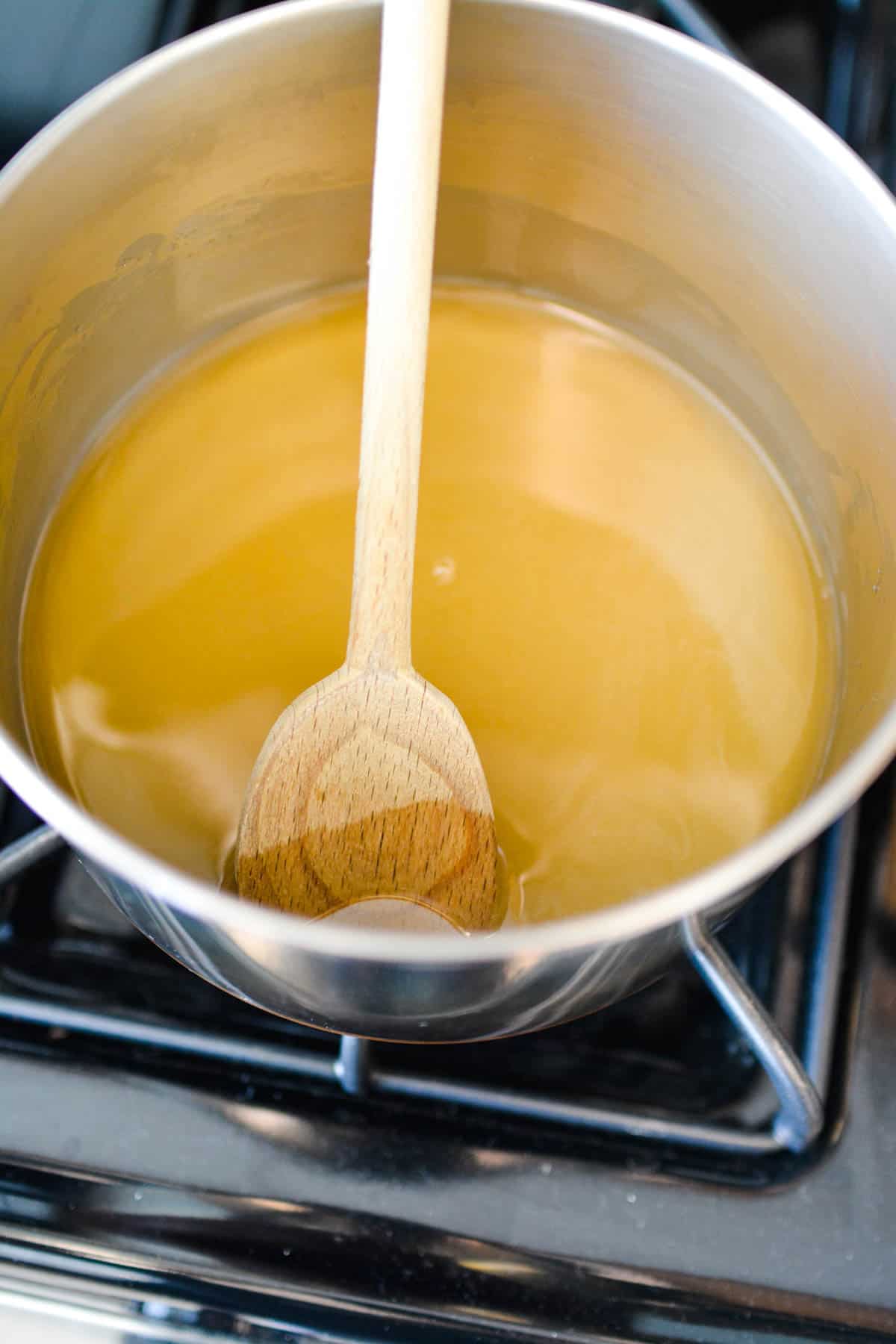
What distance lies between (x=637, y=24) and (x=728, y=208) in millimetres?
110

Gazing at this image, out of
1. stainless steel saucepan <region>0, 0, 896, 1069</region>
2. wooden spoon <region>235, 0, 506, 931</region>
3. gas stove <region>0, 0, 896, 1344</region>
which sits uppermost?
stainless steel saucepan <region>0, 0, 896, 1069</region>

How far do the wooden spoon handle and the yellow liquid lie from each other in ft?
0.33

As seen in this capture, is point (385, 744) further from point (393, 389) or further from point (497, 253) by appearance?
point (497, 253)

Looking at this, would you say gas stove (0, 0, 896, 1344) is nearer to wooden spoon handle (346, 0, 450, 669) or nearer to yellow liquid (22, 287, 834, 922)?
yellow liquid (22, 287, 834, 922)

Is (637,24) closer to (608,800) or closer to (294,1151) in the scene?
(608,800)

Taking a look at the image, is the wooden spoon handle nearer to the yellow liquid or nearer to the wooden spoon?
the wooden spoon

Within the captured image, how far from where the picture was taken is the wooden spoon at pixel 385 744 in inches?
20.9

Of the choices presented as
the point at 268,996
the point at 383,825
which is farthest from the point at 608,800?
the point at 268,996

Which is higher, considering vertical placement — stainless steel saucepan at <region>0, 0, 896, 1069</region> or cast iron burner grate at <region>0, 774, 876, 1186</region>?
stainless steel saucepan at <region>0, 0, 896, 1069</region>

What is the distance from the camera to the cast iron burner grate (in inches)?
20.8

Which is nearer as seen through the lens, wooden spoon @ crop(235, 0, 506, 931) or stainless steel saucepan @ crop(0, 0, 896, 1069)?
stainless steel saucepan @ crop(0, 0, 896, 1069)

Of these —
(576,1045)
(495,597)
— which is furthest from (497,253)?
(576,1045)

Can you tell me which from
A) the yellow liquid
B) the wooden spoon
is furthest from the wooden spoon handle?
the yellow liquid

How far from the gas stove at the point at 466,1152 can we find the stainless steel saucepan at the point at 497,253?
0.33 feet
